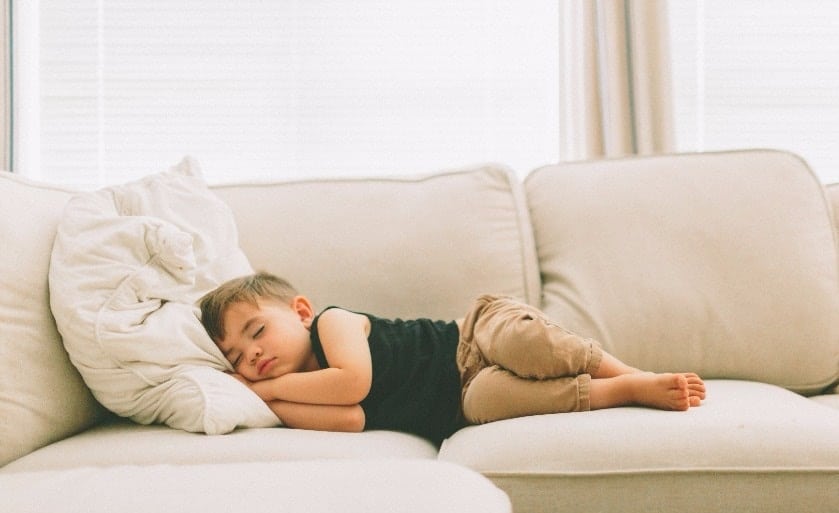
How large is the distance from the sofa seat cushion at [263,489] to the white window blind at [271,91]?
6.06 feet

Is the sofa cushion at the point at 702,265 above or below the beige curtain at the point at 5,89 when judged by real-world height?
below

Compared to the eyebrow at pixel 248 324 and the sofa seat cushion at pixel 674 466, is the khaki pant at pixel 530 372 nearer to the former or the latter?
the sofa seat cushion at pixel 674 466

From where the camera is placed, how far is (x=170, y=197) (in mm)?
1612

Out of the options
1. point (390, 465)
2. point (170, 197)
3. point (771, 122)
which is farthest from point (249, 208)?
point (771, 122)

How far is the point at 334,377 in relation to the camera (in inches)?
55.6

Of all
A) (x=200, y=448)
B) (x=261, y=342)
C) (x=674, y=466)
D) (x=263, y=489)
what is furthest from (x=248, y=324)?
(x=674, y=466)

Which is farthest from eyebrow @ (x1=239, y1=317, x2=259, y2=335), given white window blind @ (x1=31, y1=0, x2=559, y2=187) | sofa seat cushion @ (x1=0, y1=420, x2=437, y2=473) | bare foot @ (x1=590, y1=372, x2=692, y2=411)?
white window blind @ (x1=31, y1=0, x2=559, y2=187)

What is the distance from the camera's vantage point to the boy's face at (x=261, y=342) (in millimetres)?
1465

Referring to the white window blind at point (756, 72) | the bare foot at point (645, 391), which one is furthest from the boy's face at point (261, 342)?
Answer: the white window blind at point (756, 72)

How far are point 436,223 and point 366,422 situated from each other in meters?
0.54

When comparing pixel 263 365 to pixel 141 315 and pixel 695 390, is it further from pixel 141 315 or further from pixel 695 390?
pixel 695 390

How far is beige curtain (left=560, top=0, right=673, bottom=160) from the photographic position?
2371 mm

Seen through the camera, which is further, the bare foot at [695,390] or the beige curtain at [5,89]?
the beige curtain at [5,89]

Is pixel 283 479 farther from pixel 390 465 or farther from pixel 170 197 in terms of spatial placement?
pixel 170 197
